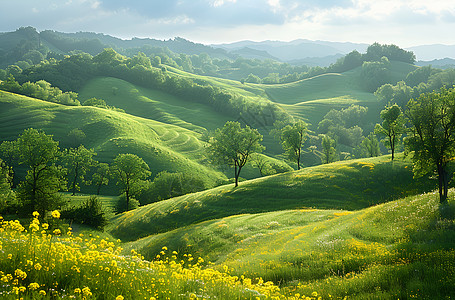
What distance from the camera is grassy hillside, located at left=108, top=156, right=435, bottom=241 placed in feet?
155

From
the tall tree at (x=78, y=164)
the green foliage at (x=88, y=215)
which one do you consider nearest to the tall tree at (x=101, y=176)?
the tall tree at (x=78, y=164)

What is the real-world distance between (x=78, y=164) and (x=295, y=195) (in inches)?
3135

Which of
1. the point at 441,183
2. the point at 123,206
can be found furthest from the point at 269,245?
the point at 123,206

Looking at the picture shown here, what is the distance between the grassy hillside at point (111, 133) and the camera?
109250mm

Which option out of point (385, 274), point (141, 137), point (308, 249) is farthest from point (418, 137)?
point (141, 137)

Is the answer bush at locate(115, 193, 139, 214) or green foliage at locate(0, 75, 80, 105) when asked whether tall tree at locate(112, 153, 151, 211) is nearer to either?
bush at locate(115, 193, 139, 214)

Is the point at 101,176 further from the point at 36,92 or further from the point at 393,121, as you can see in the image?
the point at 36,92

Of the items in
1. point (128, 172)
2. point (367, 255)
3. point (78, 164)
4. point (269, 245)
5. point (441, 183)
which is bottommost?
point (78, 164)

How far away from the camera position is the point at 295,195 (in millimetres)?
51125

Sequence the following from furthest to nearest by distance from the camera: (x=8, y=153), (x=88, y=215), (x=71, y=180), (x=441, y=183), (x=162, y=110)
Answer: (x=162, y=110), (x=8, y=153), (x=71, y=180), (x=88, y=215), (x=441, y=183)

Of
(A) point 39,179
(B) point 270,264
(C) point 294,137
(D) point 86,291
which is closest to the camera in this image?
(D) point 86,291

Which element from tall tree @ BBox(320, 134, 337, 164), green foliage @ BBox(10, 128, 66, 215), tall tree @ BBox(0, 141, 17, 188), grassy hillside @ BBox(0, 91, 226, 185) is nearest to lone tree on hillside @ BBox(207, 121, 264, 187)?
green foliage @ BBox(10, 128, 66, 215)

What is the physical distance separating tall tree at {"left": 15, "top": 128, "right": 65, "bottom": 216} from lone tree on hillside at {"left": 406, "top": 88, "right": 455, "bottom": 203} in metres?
52.1

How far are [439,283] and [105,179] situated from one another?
100m
